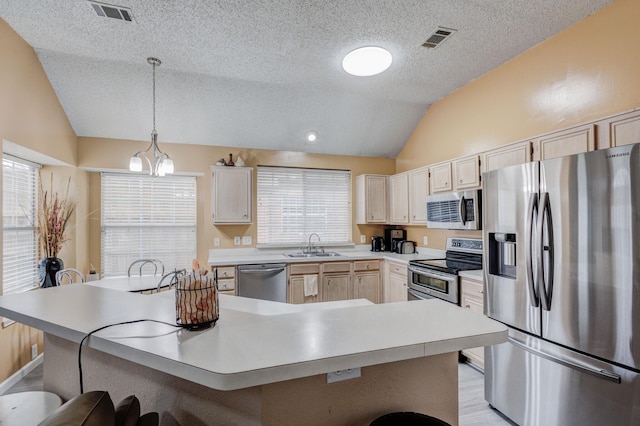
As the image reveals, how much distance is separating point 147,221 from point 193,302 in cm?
372

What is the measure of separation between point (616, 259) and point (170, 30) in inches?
132

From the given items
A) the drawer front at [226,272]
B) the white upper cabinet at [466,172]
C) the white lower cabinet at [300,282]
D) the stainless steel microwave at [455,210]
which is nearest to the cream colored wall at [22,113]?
the drawer front at [226,272]

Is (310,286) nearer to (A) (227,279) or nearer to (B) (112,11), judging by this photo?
(A) (227,279)

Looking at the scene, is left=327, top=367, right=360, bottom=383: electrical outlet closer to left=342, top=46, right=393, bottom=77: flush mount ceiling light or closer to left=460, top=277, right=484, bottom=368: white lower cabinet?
left=460, top=277, right=484, bottom=368: white lower cabinet

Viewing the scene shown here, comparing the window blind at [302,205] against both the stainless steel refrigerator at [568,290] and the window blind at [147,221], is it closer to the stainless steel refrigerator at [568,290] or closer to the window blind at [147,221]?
the window blind at [147,221]

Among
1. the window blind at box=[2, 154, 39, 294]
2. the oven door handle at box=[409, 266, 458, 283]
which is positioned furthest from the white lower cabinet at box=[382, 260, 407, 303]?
the window blind at box=[2, 154, 39, 294]

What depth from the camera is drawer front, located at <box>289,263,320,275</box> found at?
12.9ft

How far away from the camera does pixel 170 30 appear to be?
2.45 meters

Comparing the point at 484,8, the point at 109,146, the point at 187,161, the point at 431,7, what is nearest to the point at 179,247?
the point at 187,161

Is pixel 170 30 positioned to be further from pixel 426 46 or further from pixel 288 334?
pixel 288 334

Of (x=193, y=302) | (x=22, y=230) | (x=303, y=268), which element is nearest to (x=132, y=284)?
(x=22, y=230)

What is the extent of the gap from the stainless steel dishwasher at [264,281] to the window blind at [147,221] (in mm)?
1088

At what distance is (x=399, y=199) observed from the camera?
4.46 m

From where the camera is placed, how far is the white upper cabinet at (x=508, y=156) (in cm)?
260
